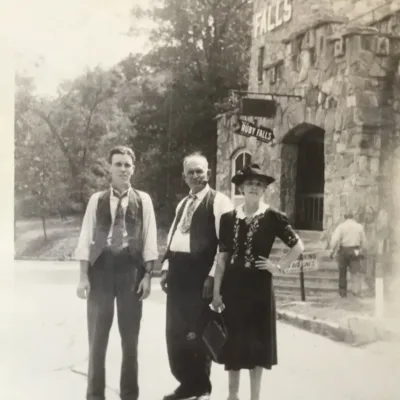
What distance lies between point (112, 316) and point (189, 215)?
350 millimetres

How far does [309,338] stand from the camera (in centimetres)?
176

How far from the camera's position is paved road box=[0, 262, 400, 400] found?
5.46 ft

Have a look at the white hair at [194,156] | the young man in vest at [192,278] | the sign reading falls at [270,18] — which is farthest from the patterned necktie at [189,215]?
the sign reading falls at [270,18]

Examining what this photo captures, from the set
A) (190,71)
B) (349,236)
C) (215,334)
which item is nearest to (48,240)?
(215,334)

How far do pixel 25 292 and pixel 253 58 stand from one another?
989 mm

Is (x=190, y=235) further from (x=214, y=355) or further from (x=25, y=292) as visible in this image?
(x=25, y=292)

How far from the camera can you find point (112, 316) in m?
1.63

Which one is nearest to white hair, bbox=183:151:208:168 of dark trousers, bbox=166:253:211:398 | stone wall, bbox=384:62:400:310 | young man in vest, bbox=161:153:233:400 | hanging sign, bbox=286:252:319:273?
young man in vest, bbox=161:153:233:400

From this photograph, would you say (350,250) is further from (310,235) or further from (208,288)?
(208,288)

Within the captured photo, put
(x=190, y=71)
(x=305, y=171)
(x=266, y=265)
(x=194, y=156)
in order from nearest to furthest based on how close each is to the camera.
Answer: (x=266, y=265), (x=194, y=156), (x=190, y=71), (x=305, y=171)

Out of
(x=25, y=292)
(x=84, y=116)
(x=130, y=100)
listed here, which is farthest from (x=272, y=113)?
(x=25, y=292)

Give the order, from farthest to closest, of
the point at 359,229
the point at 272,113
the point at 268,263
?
the point at 272,113, the point at 359,229, the point at 268,263

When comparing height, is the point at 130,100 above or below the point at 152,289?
above

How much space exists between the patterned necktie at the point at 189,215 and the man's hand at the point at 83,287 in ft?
0.98
